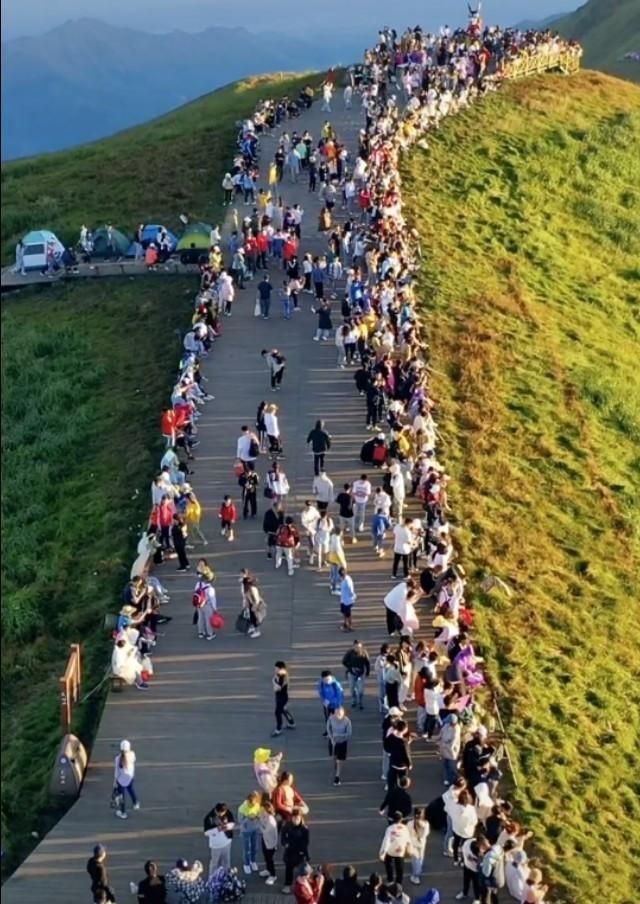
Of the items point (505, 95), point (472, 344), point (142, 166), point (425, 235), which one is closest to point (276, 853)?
point (472, 344)

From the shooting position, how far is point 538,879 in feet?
53.8

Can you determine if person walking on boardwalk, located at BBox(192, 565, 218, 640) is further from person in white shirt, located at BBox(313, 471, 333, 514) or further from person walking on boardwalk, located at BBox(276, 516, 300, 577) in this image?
person in white shirt, located at BBox(313, 471, 333, 514)

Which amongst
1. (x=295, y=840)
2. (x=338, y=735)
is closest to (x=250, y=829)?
(x=295, y=840)

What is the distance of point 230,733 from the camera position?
66.8 ft

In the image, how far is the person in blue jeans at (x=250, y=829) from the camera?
55.9 ft

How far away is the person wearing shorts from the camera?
18.8 metres

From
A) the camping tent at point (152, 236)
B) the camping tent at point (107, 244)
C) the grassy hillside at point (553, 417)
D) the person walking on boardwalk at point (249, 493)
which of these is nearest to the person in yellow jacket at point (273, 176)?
the camping tent at point (152, 236)

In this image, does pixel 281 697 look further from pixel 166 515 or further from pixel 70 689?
pixel 166 515

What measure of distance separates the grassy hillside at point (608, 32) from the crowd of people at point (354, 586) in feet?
170

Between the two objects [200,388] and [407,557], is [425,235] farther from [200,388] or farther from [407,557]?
[407,557]

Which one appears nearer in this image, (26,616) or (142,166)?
(26,616)

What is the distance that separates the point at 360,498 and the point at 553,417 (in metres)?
9.82

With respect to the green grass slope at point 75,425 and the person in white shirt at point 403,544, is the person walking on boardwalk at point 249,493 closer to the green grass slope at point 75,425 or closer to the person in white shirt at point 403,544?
the green grass slope at point 75,425

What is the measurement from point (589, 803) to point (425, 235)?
24.3 meters
